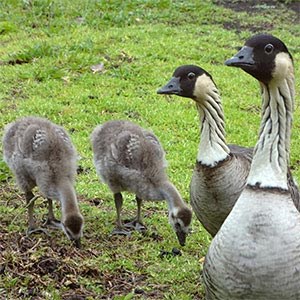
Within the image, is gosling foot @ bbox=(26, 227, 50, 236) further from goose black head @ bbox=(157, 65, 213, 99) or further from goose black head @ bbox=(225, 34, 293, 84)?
goose black head @ bbox=(225, 34, 293, 84)

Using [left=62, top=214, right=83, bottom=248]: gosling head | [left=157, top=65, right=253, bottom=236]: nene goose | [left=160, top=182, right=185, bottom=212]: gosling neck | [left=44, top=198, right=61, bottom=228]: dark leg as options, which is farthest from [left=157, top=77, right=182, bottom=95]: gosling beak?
[left=44, top=198, right=61, bottom=228]: dark leg

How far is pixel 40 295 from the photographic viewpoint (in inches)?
234

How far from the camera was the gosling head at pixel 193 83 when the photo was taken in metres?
6.63

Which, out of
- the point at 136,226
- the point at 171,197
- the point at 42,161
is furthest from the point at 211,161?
the point at 42,161

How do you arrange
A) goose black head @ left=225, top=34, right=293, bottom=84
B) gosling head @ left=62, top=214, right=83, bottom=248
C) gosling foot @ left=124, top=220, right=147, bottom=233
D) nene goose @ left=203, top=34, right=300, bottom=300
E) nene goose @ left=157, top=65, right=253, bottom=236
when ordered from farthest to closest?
gosling foot @ left=124, top=220, right=147, bottom=233, gosling head @ left=62, top=214, right=83, bottom=248, nene goose @ left=157, top=65, right=253, bottom=236, goose black head @ left=225, top=34, right=293, bottom=84, nene goose @ left=203, top=34, right=300, bottom=300

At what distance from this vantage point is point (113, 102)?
36.6ft

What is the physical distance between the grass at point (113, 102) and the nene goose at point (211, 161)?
0.64 m

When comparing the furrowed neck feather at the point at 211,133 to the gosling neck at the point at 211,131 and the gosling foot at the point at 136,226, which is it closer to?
the gosling neck at the point at 211,131

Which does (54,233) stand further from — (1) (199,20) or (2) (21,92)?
(1) (199,20)

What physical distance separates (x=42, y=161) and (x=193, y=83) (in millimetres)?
1567

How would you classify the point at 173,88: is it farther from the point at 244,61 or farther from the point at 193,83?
the point at 244,61

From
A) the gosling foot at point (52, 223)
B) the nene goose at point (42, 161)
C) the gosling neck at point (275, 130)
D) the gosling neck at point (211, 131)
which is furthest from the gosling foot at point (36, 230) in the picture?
the gosling neck at point (275, 130)

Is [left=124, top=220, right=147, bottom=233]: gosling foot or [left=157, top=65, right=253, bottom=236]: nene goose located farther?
[left=124, top=220, right=147, bottom=233]: gosling foot

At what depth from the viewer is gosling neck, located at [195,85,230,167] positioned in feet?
21.0
